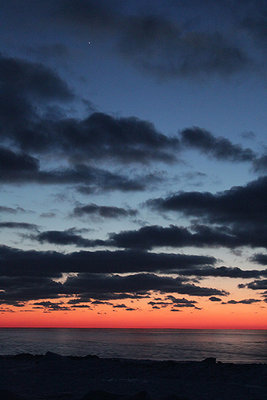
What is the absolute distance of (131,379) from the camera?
39.0 metres

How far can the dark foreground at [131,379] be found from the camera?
106ft

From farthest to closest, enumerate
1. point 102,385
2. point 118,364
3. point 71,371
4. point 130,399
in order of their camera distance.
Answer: point 118,364, point 71,371, point 102,385, point 130,399

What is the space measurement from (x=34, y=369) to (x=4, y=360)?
10.4 metres

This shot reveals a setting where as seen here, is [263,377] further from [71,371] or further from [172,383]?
[71,371]

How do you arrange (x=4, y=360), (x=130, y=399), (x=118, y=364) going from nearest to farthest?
(x=130, y=399) → (x=118, y=364) → (x=4, y=360)

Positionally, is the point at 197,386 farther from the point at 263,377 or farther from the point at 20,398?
the point at 20,398

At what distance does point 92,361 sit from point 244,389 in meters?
20.5

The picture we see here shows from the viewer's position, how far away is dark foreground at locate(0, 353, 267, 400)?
32406mm

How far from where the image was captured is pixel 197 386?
117 feet

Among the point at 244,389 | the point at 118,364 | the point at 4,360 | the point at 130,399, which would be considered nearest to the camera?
the point at 130,399

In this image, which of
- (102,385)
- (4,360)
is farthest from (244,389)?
(4,360)

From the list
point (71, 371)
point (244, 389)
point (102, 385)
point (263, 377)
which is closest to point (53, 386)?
point (102, 385)

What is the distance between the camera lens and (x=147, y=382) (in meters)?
37.6

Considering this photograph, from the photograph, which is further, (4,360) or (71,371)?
(4,360)
